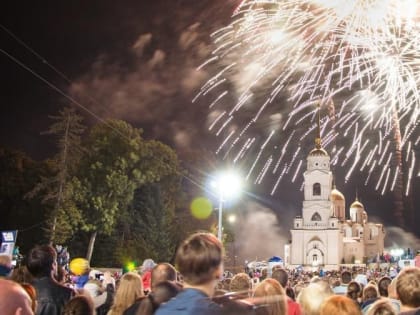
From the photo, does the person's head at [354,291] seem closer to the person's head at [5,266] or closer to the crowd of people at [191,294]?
the crowd of people at [191,294]

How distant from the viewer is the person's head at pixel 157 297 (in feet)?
15.8

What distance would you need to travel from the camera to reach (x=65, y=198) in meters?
36.1

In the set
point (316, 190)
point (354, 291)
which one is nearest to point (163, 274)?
point (354, 291)

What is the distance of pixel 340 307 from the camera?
468 cm

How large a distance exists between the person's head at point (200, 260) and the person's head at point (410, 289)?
7.86 feet

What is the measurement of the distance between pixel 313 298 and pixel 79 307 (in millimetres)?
2482

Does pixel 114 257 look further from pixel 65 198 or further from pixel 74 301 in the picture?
pixel 74 301

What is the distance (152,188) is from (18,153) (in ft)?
36.7

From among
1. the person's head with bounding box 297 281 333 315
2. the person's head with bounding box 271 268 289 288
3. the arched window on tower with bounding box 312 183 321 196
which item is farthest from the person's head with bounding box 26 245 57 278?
the arched window on tower with bounding box 312 183 321 196

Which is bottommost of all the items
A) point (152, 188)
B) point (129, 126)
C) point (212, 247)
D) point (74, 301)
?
point (74, 301)

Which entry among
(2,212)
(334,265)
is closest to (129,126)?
(2,212)

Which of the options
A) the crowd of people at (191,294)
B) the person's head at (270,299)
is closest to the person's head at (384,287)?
the crowd of people at (191,294)

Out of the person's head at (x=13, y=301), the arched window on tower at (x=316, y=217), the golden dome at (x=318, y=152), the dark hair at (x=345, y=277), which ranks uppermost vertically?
the golden dome at (x=318, y=152)

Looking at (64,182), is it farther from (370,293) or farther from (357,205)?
(357,205)
